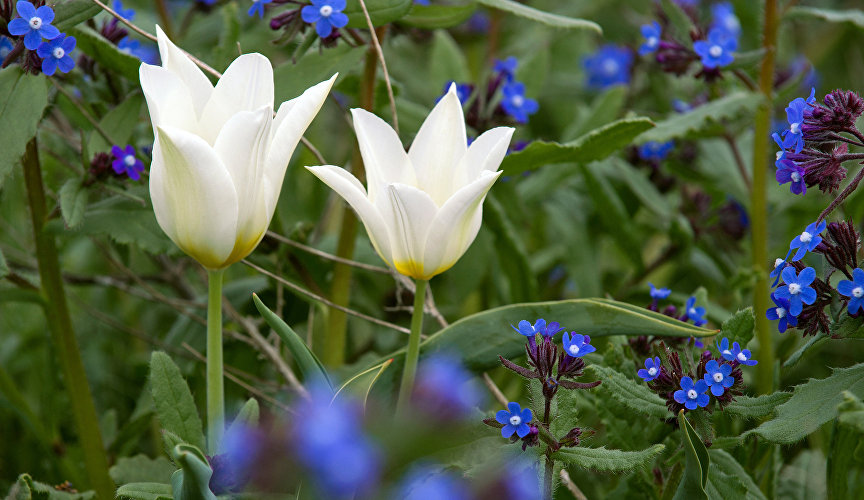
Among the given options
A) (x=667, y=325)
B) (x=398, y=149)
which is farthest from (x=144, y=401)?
(x=667, y=325)

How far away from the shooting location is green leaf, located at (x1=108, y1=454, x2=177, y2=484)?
120 cm

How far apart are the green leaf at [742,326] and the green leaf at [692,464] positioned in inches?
8.1

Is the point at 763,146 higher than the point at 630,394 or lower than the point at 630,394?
higher

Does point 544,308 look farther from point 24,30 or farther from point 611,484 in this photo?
point 24,30

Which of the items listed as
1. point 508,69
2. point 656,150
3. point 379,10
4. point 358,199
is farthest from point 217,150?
point 656,150

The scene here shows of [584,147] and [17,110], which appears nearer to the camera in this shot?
[17,110]

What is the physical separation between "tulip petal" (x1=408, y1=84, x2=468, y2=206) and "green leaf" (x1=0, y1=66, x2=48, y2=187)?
0.49 metres

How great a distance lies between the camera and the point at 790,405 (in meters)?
0.94

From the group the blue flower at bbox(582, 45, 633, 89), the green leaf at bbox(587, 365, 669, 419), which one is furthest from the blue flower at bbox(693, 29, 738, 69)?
the blue flower at bbox(582, 45, 633, 89)

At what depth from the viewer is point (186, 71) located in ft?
2.96

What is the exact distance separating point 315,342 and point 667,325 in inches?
29.7

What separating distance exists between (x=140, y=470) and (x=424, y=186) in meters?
0.59

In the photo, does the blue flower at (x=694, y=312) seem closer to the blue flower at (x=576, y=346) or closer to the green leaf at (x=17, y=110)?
the blue flower at (x=576, y=346)

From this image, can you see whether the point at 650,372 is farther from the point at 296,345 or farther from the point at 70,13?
the point at 70,13
